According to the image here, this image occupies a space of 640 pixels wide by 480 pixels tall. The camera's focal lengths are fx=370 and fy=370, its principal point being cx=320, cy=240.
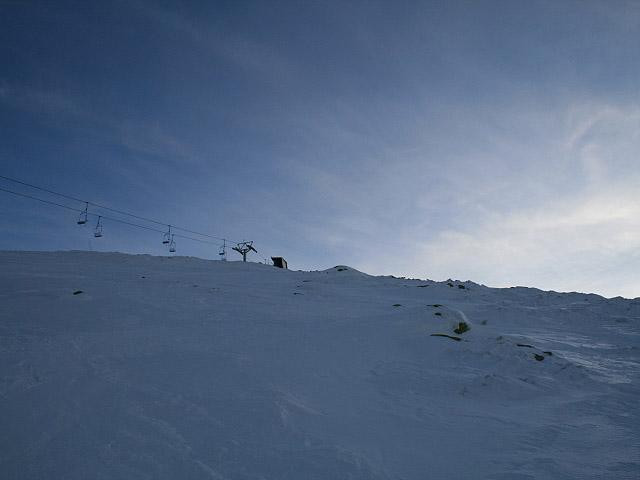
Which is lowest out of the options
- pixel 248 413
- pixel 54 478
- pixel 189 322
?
pixel 54 478

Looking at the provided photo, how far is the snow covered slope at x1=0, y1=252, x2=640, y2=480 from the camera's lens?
2.49 metres

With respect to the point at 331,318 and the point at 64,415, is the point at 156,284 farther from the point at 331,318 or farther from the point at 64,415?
the point at 64,415

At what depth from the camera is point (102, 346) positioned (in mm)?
4617

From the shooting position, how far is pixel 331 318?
23.9ft

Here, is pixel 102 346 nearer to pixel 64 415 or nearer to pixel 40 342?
A: pixel 40 342

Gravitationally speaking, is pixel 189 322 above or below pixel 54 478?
above

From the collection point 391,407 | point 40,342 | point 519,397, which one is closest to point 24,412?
point 40,342

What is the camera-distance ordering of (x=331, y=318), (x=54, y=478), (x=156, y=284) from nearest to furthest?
(x=54, y=478)
(x=331, y=318)
(x=156, y=284)

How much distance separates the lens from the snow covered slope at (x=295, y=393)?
8.16ft

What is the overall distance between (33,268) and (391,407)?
11.4 metres

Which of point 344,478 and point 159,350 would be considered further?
point 159,350

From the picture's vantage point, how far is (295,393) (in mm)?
3639

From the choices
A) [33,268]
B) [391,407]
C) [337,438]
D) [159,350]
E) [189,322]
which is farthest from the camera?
[33,268]

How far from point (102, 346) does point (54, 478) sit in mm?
2645
